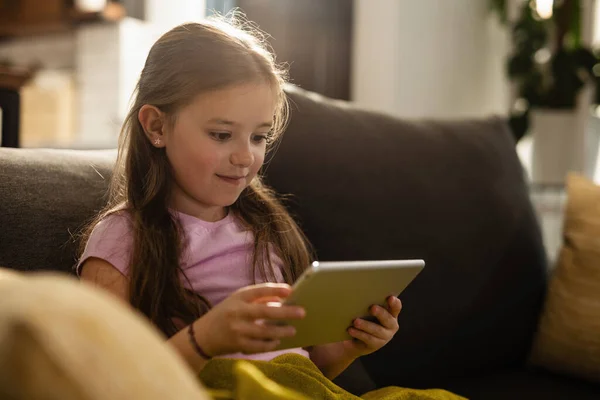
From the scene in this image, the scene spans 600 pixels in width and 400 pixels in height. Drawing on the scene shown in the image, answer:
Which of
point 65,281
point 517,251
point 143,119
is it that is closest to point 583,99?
point 517,251

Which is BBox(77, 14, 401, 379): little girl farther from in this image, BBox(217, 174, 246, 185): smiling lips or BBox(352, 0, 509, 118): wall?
BBox(352, 0, 509, 118): wall

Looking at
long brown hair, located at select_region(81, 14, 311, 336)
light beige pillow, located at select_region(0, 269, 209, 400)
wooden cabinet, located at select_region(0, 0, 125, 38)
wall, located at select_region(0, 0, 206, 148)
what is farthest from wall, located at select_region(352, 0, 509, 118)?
light beige pillow, located at select_region(0, 269, 209, 400)

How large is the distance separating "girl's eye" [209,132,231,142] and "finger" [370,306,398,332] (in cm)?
33

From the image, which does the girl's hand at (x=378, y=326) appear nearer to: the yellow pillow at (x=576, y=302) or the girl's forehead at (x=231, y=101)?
the girl's forehead at (x=231, y=101)

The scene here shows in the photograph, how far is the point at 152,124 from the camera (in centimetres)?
108

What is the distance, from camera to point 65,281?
443mm

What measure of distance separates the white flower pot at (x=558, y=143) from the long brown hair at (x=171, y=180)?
2.25m

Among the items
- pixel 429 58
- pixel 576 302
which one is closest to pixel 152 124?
pixel 576 302

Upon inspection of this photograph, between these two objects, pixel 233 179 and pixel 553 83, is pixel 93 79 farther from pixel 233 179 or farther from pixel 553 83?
pixel 233 179

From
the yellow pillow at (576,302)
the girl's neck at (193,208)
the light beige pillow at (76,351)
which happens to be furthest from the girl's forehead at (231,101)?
the yellow pillow at (576,302)

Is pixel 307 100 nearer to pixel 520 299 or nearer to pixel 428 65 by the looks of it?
pixel 520 299

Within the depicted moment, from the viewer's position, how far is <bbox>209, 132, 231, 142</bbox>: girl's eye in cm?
101

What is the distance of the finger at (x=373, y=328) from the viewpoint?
901mm

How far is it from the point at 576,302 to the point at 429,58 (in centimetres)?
228
